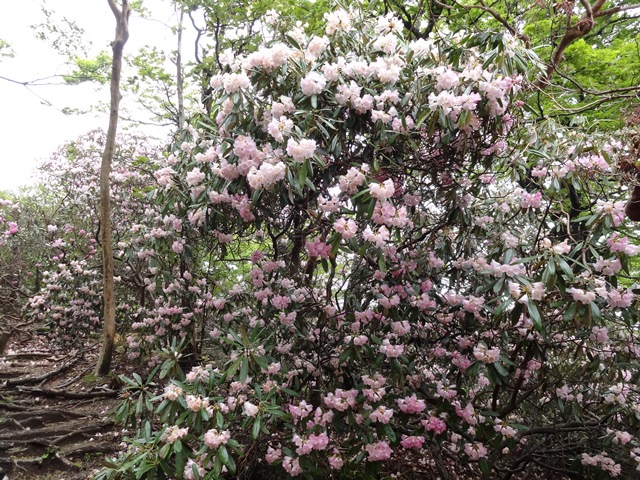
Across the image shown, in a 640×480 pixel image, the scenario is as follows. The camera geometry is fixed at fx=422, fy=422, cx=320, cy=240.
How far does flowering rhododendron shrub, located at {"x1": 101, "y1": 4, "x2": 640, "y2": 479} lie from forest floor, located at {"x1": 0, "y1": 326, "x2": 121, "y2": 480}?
1.50 metres

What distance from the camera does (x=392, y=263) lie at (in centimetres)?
239

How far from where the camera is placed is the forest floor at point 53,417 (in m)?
2.98

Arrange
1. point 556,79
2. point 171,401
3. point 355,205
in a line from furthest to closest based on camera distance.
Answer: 1. point 556,79
2. point 355,205
3. point 171,401

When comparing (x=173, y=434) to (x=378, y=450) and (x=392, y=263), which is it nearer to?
(x=378, y=450)

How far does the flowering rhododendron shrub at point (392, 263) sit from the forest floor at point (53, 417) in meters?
1.50

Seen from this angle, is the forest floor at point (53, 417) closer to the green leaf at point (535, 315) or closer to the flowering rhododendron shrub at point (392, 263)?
the flowering rhododendron shrub at point (392, 263)

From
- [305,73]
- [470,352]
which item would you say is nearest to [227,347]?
[470,352]

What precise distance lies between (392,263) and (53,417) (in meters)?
3.27

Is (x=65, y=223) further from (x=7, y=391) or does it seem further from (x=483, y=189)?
(x=483, y=189)

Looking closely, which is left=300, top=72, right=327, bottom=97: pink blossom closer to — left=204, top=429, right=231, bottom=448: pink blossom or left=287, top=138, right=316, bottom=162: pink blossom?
left=287, top=138, right=316, bottom=162: pink blossom

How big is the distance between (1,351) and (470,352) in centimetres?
546

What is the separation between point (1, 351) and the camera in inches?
201

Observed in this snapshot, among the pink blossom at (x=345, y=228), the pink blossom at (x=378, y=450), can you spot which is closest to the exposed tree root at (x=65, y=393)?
the pink blossom at (x=378, y=450)

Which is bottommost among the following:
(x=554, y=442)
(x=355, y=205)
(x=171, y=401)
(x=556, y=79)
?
(x=554, y=442)
